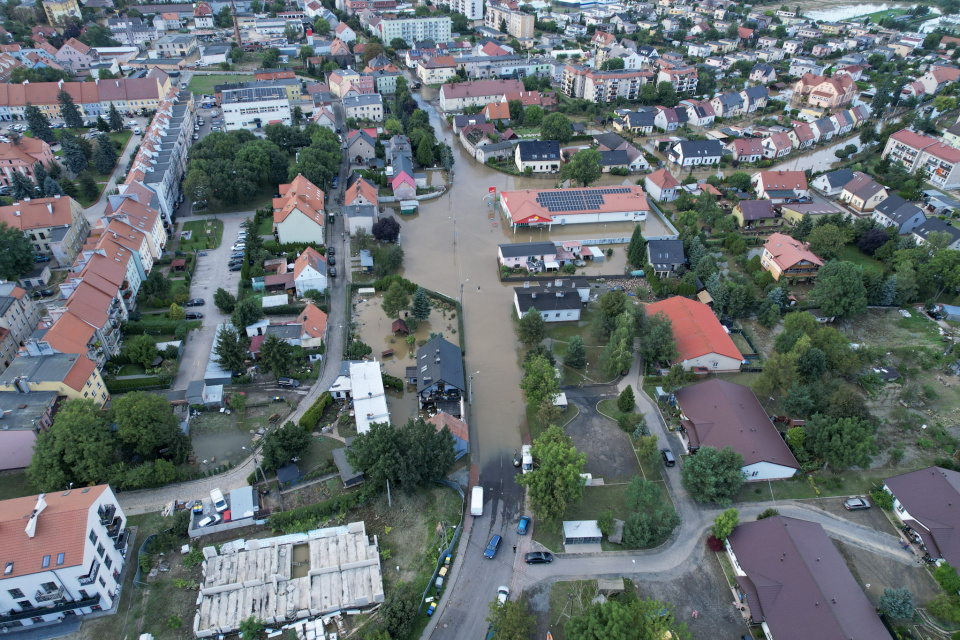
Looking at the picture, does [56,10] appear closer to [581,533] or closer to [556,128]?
[556,128]

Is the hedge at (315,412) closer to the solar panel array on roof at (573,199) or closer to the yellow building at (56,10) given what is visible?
the solar panel array on roof at (573,199)

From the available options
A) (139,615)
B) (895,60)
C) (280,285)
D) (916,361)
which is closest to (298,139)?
(280,285)

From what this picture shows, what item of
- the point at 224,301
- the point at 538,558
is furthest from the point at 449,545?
the point at 224,301

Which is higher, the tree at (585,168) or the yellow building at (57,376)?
the tree at (585,168)

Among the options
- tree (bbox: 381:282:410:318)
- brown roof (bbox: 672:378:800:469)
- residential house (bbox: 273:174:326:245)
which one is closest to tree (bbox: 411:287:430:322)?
tree (bbox: 381:282:410:318)

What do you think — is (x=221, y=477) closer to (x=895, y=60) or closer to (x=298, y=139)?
(x=298, y=139)

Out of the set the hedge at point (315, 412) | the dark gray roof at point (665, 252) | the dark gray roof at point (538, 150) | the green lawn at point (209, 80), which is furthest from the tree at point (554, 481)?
the green lawn at point (209, 80)

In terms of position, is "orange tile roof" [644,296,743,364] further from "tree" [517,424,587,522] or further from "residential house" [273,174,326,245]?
"residential house" [273,174,326,245]
